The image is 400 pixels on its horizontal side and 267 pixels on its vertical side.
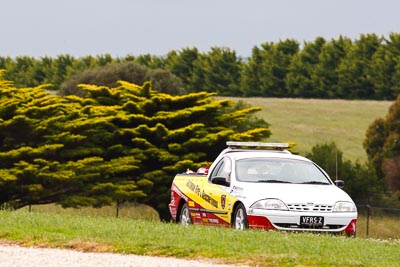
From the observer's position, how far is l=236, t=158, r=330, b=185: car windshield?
1800 cm

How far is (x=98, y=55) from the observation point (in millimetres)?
91438

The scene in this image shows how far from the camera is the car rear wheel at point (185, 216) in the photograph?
19297 millimetres

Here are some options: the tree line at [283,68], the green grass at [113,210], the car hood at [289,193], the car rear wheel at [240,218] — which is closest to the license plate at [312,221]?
the car hood at [289,193]

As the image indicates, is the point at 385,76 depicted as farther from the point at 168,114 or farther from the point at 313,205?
the point at 313,205

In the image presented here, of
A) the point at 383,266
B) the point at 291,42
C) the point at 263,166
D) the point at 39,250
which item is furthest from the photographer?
the point at 291,42

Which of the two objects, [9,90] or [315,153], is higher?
[9,90]

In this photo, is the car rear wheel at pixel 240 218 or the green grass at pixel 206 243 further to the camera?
the car rear wheel at pixel 240 218

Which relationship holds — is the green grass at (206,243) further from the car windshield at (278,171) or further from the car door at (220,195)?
the car windshield at (278,171)

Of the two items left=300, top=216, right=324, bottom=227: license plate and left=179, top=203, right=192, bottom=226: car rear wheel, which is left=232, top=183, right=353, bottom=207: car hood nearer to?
left=300, top=216, right=324, bottom=227: license plate

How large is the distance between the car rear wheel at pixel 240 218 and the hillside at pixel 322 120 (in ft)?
148

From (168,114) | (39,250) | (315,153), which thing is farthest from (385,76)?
(39,250)

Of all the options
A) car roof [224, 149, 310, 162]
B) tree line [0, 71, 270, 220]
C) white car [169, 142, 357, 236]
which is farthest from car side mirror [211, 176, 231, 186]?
tree line [0, 71, 270, 220]

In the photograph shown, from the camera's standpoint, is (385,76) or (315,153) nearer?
(315,153)

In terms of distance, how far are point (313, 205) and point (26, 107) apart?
23.5 meters
